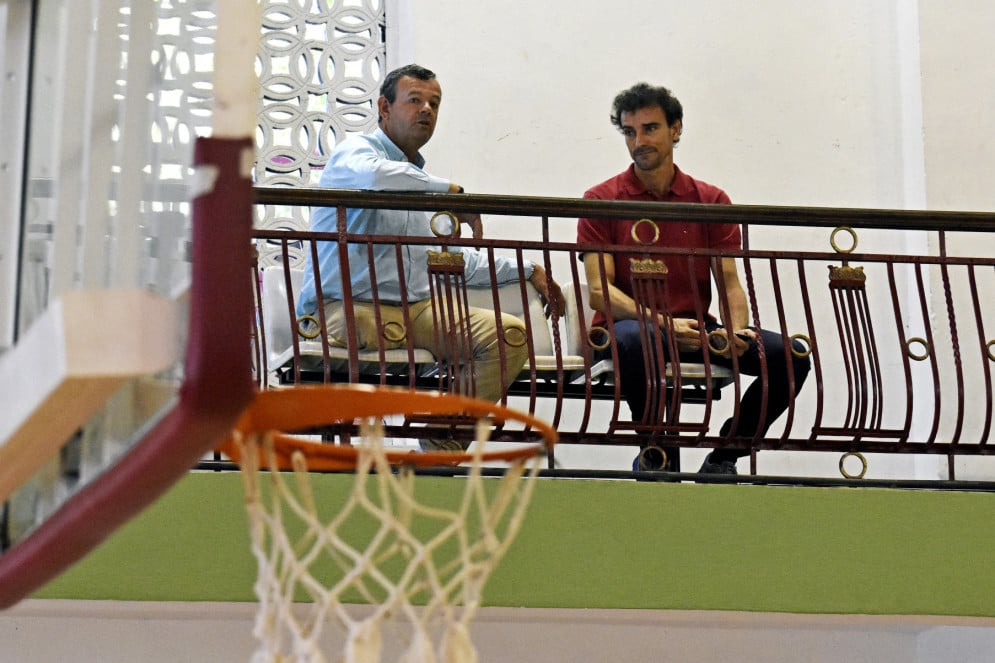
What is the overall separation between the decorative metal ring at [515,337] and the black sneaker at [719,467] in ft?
2.48

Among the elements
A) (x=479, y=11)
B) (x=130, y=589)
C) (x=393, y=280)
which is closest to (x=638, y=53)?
(x=479, y=11)

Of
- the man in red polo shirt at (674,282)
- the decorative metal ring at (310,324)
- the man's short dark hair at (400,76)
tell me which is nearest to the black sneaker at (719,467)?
the man in red polo shirt at (674,282)

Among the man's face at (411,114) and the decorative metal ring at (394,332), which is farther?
the man's face at (411,114)

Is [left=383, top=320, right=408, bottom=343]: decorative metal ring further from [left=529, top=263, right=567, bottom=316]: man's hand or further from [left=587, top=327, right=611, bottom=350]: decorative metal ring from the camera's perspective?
[left=587, top=327, right=611, bottom=350]: decorative metal ring

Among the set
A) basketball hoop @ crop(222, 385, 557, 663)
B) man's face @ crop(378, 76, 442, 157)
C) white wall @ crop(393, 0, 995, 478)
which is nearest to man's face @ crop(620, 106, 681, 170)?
man's face @ crop(378, 76, 442, 157)

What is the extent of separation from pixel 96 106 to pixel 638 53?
6162 millimetres

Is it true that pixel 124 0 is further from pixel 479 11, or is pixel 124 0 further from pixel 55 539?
pixel 479 11

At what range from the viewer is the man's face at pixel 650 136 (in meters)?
5.17

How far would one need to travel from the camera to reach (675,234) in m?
5.13

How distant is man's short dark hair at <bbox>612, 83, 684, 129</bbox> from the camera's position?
17.0 feet

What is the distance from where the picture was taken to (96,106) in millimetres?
1812

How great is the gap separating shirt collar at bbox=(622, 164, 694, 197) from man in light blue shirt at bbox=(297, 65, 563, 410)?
1.56 feet

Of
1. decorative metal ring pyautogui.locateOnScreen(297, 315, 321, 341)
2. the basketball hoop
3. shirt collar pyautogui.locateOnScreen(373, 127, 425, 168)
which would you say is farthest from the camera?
shirt collar pyautogui.locateOnScreen(373, 127, 425, 168)

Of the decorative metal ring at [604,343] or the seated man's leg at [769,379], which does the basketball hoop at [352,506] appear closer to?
the decorative metal ring at [604,343]
